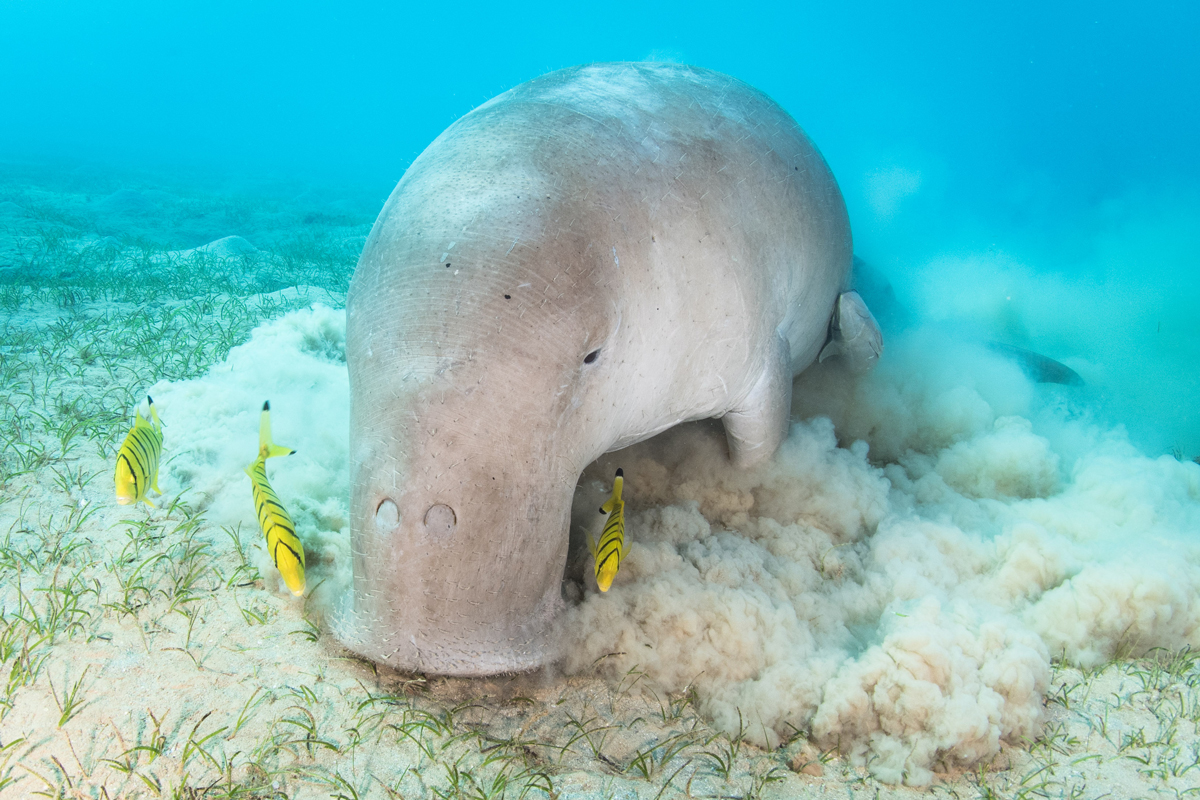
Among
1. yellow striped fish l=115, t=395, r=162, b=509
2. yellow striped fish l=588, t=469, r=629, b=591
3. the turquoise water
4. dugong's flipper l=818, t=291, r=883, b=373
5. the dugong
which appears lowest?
yellow striped fish l=115, t=395, r=162, b=509

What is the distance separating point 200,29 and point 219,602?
169 meters

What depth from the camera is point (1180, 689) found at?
245 centimetres

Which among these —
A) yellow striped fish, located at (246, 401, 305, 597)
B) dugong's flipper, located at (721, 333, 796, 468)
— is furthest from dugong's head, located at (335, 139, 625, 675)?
dugong's flipper, located at (721, 333, 796, 468)

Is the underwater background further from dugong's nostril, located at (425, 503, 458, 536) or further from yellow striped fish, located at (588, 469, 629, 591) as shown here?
dugong's nostril, located at (425, 503, 458, 536)

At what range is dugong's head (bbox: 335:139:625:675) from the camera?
1.65 meters

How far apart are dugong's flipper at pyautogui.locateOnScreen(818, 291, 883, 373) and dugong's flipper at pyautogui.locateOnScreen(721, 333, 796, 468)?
122 cm

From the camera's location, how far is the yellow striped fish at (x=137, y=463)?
212 centimetres

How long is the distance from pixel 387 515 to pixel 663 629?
4.07ft

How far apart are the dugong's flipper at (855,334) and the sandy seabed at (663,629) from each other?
0.70m

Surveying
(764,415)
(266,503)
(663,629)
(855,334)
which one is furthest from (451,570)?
(855,334)

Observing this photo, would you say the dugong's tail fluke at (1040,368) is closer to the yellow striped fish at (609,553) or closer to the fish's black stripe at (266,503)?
the yellow striped fish at (609,553)

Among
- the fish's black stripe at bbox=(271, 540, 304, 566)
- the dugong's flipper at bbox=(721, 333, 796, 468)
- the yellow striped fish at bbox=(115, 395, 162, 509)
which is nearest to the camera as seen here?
the fish's black stripe at bbox=(271, 540, 304, 566)

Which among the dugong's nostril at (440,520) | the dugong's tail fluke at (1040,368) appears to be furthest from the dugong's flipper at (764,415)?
the dugong's tail fluke at (1040,368)

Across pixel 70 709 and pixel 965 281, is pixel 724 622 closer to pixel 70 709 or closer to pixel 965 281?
pixel 70 709
